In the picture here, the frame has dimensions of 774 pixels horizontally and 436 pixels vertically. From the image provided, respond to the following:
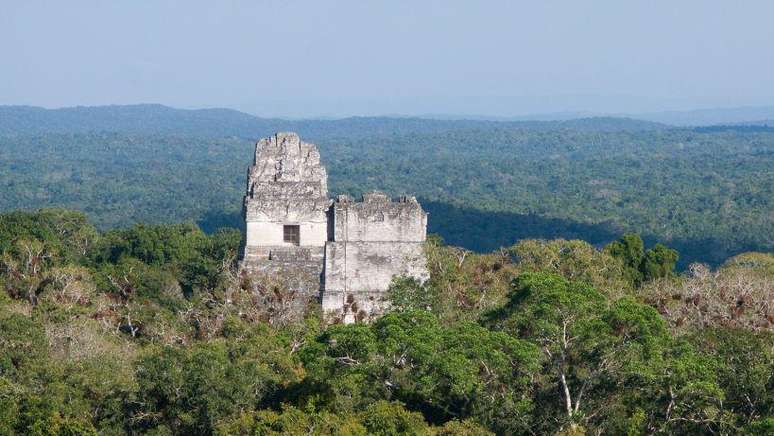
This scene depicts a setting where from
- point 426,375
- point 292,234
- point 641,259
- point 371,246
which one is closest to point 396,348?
point 426,375

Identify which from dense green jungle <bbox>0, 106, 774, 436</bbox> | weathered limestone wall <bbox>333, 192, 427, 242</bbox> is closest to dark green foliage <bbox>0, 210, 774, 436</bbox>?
dense green jungle <bbox>0, 106, 774, 436</bbox>

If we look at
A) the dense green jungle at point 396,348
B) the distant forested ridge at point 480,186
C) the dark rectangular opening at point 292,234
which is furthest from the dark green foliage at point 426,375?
the distant forested ridge at point 480,186

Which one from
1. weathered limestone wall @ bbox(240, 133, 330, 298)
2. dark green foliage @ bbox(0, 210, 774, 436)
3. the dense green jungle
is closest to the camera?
dark green foliage @ bbox(0, 210, 774, 436)

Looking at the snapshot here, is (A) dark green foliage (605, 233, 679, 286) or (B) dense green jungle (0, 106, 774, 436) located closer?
(B) dense green jungle (0, 106, 774, 436)

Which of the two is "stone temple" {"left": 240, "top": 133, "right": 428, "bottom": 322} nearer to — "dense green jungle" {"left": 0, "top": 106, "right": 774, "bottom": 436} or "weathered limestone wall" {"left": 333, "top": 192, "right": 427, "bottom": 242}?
"weathered limestone wall" {"left": 333, "top": 192, "right": 427, "bottom": 242}

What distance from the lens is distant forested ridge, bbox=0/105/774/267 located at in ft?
280

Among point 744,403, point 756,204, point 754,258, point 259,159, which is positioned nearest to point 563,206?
point 756,204

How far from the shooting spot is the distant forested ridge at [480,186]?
8544 centimetres

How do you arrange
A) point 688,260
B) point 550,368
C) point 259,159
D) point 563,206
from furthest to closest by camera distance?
1. point 563,206
2. point 688,260
3. point 259,159
4. point 550,368

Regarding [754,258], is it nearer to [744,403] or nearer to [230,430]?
[744,403]

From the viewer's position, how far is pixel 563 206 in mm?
103000

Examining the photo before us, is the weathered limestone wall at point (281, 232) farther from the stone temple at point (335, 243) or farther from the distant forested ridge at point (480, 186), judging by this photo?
the distant forested ridge at point (480, 186)

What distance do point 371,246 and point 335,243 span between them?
0.76m

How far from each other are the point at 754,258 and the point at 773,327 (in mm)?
20564
